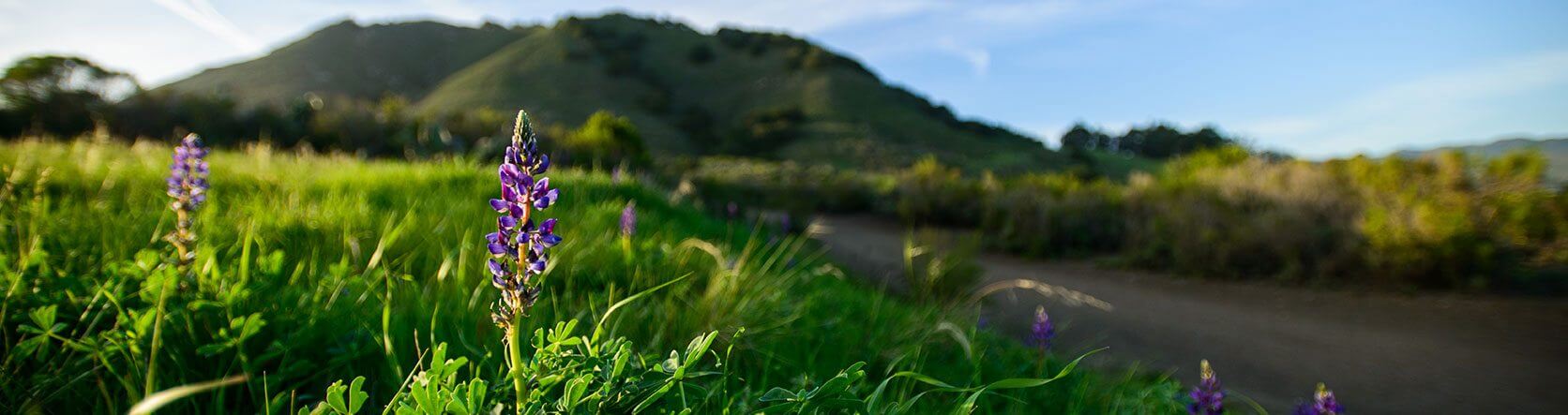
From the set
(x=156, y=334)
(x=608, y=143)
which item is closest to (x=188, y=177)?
(x=156, y=334)

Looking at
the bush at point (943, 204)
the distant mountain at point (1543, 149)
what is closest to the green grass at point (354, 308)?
the distant mountain at point (1543, 149)

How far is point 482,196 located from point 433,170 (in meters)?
1.35

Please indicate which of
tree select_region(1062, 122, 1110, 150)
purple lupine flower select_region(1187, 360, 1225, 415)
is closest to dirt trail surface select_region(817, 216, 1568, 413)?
purple lupine flower select_region(1187, 360, 1225, 415)

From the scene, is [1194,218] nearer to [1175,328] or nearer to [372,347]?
[1175,328]

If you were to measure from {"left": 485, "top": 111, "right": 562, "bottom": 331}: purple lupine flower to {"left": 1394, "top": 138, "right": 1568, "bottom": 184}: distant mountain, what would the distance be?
851cm

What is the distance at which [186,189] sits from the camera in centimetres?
164

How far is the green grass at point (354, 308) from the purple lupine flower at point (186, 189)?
0.05 meters

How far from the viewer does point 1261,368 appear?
3775 mm

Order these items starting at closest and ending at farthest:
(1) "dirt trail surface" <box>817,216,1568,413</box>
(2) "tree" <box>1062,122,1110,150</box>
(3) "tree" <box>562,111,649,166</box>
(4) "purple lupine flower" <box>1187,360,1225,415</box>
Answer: (4) "purple lupine flower" <box>1187,360,1225,415</box> → (1) "dirt trail surface" <box>817,216,1568,413</box> → (3) "tree" <box>562,111,649,166</box> → (2) "tree" <box>1062,122,1110,150</box>

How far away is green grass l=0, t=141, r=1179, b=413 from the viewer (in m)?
1.26

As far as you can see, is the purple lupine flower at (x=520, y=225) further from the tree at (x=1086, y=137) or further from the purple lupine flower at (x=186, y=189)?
the tree at (x=1086, y=137)

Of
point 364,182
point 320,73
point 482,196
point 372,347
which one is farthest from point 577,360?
point 320,73

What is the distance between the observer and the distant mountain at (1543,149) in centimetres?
590

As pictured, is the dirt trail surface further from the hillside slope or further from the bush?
the hillside slope
